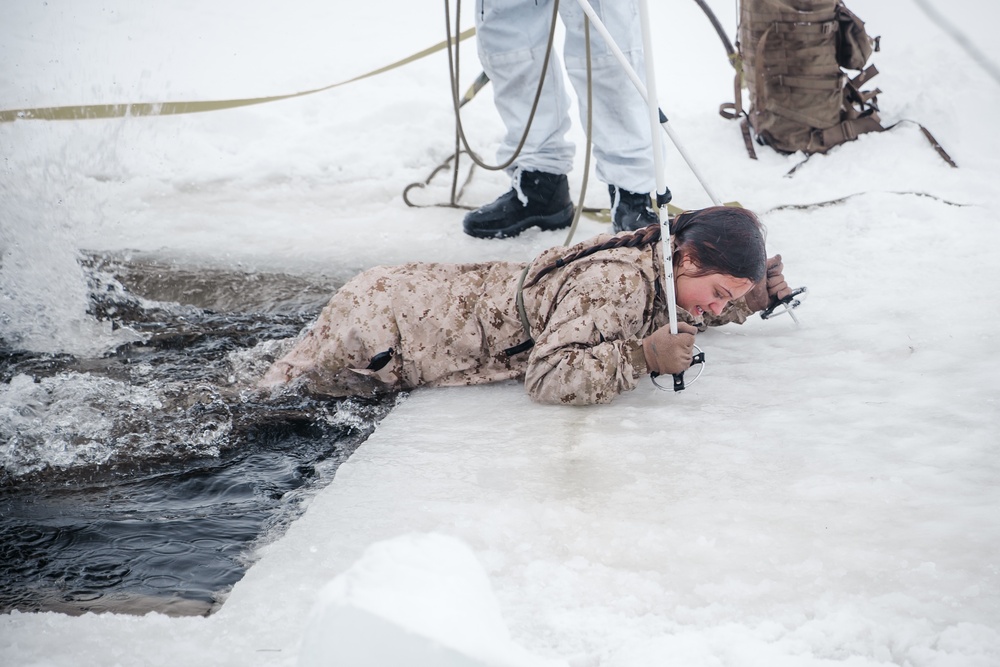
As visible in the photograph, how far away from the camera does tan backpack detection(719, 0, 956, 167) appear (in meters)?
4.62

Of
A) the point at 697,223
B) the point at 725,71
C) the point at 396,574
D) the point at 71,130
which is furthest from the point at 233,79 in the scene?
the point at 396,574

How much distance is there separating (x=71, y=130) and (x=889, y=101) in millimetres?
5122

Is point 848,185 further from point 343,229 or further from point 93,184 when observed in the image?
point 93,184

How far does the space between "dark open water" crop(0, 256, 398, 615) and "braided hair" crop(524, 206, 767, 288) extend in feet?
3.69

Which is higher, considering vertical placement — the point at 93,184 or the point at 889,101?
the point at 889,101

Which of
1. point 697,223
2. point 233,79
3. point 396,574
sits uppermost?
point 233,79

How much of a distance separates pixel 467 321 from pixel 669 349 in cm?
70

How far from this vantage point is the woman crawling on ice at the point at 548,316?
8.25ft

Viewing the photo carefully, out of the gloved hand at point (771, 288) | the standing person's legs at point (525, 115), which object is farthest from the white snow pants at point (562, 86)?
the gloved hand at point (771, 288)

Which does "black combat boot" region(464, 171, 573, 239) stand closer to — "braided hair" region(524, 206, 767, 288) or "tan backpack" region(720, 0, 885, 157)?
"tan backpack" region(720, 0, 885, 157)

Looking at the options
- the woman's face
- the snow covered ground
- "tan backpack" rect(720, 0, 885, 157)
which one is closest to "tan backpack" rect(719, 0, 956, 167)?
"tan backpack" rect(720, 0, 885, 157)

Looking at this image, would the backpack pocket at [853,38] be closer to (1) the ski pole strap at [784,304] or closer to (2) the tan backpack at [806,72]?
(2) the tan backpack at [806,72]

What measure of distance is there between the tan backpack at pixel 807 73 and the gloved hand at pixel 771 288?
6.77 feet

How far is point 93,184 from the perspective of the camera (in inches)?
192
